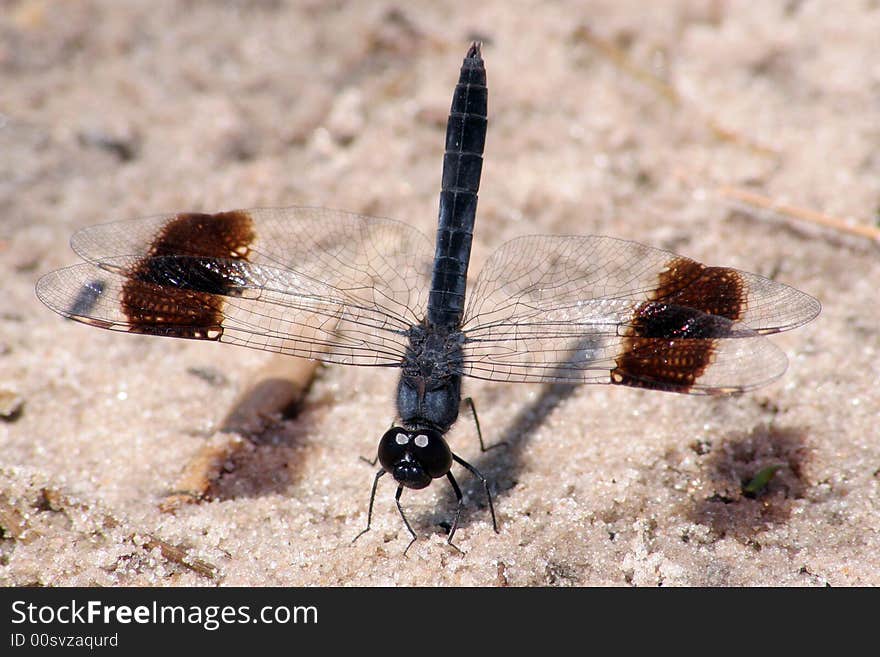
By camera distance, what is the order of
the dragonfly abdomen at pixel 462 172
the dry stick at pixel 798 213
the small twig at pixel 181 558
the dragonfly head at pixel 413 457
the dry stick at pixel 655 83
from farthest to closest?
the dry stick at pixel 655 83
the dry stick at pixel 798 213
the dragonfly abdomen at pixel 462 172
the dragonfly head at pixel 413 457
the small twig at pixel 181 558

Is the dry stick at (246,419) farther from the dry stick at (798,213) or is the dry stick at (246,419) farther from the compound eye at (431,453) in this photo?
the dry stick at (798,213)

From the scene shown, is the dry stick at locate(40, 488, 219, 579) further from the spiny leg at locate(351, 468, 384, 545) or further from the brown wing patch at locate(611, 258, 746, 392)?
the brown wing patch at locate(611, 258, 746, 392)

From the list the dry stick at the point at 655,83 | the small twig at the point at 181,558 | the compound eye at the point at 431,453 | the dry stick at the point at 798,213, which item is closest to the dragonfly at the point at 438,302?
the compound eye at the point at 431,453

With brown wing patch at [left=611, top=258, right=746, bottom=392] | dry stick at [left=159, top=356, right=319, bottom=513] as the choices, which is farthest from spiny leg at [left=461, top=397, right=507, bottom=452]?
dry stick at [left=159, top=356, right=319, bottom=513]

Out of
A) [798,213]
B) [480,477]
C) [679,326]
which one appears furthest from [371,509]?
[798,213]

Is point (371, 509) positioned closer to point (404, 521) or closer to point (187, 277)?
point (404, 521)
